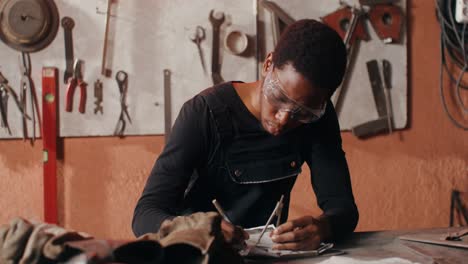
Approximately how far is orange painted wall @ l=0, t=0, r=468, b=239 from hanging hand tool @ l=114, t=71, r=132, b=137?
59mm

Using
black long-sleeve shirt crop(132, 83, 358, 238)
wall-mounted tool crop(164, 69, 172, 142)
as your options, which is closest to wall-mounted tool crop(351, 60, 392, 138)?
wall-mounted tool crop(164, 69, 172, 142)

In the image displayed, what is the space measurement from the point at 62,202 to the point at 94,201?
150 millimetres

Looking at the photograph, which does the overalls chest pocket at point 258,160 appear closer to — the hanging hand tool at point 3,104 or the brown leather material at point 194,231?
the brown leather material at point 194,231

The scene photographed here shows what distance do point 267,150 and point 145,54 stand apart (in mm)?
1167

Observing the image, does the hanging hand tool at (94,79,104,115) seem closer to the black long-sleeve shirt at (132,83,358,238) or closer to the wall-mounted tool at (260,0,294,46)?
the wall-mounted tool at (260,0,294,46)

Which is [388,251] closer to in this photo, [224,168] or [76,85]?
[224,168]

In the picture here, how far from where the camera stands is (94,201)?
2.66 m

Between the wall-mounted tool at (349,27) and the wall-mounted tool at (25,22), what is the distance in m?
1.36

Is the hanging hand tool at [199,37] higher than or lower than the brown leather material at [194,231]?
higher

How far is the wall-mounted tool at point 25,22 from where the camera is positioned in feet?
8.25

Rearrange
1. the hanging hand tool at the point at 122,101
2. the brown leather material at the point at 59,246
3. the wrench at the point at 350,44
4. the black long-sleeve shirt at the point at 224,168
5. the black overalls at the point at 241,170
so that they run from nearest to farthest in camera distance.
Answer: the brown leather material at the point at 59,246 → the black long-sleeve shirt at the point at 224,168 → the black overalls at the point at 241,170 → the hanging hand tool at the point at 122,101 → the wrench at the point at 350,44

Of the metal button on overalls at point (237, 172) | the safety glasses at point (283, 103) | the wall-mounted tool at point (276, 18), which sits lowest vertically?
the metal button on overalls at point (237, 172)

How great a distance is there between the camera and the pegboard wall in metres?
2.57

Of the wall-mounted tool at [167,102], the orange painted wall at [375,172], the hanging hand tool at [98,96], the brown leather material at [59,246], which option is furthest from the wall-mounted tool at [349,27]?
the brown leather material at [59,246]
